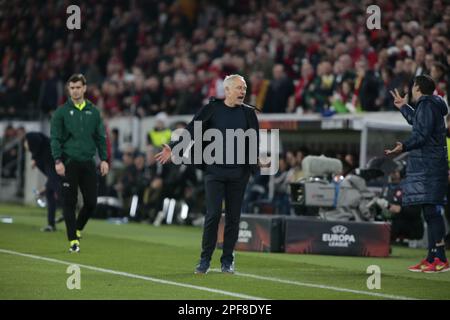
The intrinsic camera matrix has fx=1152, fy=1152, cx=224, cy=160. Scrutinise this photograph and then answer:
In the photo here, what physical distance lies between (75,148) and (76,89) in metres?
0.73

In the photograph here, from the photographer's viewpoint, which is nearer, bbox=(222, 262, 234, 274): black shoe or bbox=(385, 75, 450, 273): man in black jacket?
bbox=(222, 262, 234, 274): black shoe

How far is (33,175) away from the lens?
1137 inches

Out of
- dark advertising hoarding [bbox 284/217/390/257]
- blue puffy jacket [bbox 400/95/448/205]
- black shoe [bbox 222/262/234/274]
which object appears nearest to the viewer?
black shoe [bbox 222/262/234/274]

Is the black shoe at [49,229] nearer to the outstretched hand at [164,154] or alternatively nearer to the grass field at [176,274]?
the grass field at [176,274]

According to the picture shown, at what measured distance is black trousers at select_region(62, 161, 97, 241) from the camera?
14.3m

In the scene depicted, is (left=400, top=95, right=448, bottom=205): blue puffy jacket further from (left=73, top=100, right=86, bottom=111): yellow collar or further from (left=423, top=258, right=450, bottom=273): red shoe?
(left=73, top=100, right=86, bottom=111): yellow collar

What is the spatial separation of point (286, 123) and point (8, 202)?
10.8 metres

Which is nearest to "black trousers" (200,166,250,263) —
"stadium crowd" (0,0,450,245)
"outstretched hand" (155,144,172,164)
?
"outstretched hand" (155,144,172,164)

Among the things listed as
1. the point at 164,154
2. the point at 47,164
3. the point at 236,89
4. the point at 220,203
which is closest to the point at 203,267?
the point at 220,203

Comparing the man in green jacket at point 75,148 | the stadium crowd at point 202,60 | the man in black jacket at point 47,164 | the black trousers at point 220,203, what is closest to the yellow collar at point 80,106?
the man in green jacket at point 75,148

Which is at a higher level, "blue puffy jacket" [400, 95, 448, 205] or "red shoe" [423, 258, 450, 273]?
"blue puffy jacket" [400, 95, 448, 205]

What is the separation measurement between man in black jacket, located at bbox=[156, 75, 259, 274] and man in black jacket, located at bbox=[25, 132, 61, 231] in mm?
7457
